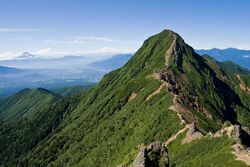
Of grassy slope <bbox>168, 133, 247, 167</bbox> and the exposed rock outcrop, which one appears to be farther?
grassy slope <bbox>168, 133, 247, 167</bbox>

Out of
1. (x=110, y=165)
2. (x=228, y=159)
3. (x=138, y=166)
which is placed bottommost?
(x=110, y=165)

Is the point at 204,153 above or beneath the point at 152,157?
beneath

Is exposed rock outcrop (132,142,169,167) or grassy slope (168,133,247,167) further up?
exposed rock outcrop (132,142,169,167)

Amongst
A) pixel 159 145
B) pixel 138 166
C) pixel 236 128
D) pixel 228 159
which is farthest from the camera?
pixel 236 128

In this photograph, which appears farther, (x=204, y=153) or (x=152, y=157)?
(x=204, y=153)

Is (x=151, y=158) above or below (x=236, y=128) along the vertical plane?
above

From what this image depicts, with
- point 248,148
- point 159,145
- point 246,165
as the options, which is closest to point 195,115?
point 248,148

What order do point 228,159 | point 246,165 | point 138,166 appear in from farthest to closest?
point 228,159, point 246,165, point 138,166

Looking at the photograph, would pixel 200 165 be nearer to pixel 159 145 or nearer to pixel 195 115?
pixel 159 145

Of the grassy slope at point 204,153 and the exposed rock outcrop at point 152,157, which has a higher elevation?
the exposed rock outcrop at point 152,157

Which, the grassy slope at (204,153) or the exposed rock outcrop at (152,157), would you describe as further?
the grassy slope at (204,153)

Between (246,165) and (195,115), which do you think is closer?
(246,165)
